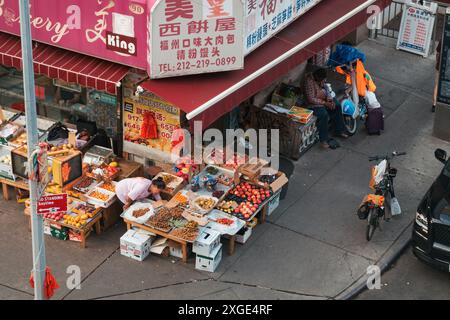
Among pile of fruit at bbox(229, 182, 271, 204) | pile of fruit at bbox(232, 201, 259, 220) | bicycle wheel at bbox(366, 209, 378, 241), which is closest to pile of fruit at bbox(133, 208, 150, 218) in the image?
pile of fruit at bbox(232, 201, 259, 220)

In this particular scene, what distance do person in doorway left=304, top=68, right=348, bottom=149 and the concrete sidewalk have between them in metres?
0.45

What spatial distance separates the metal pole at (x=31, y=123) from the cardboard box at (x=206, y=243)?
3.03m

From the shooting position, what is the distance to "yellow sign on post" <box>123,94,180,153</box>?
16328 mm

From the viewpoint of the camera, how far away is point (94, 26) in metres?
15.4

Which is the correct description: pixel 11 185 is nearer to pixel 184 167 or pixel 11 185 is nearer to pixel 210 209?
pixel 184 167

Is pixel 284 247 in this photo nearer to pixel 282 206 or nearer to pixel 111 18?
pixel 282 206

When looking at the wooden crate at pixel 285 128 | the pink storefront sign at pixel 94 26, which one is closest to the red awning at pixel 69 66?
the pink storefront sign at pixel 94 26

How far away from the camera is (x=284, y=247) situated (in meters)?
15.7

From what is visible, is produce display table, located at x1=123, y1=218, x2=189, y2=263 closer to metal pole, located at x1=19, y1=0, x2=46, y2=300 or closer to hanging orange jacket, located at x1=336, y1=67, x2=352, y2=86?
metal pole, located at x1=19, y1=0, x2=46, y2=300

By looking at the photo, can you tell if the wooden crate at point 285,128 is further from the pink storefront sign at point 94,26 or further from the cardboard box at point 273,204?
the pink storefront sign at point 94,26

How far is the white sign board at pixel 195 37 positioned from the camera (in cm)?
1434

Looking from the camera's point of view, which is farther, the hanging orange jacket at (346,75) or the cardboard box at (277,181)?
the hanging orange jacket at (346,75)

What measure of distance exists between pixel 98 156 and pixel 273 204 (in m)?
3.64

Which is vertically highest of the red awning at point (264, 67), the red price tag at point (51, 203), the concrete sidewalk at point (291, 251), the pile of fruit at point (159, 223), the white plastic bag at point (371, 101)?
the red awning at point (264, 67)
